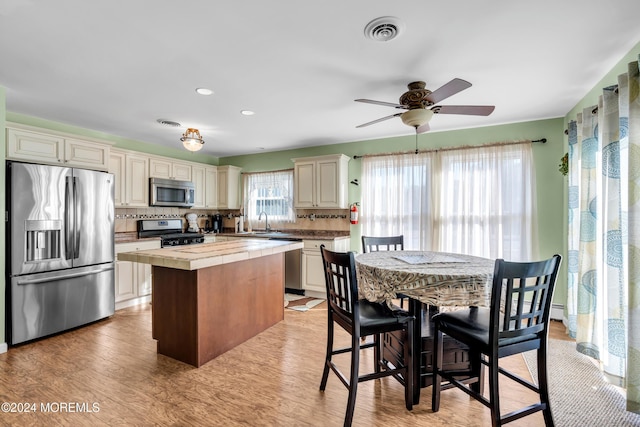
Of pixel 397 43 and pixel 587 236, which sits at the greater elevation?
pixel 397 43

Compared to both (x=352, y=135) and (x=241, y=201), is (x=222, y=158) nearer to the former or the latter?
(x=241, y=201)

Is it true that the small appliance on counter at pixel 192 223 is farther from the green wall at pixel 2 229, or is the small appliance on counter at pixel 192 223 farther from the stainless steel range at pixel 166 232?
the green wall at pixel 2 229

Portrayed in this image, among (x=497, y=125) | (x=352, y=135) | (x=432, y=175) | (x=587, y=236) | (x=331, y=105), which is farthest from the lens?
(x=352, y=135)

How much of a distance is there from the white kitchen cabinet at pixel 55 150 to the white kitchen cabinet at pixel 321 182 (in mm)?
2639

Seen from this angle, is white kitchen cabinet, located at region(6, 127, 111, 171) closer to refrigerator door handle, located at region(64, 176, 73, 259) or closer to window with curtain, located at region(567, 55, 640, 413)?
refrigerator door handle, located at region(64, 176, 73, 259)

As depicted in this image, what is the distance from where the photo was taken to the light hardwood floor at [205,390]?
6.21 feet

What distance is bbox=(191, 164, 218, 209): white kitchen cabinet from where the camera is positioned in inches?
215

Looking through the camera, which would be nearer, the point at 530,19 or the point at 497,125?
the point at 530,19

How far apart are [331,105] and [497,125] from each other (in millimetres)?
2286

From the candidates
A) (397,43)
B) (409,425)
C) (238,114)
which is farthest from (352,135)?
(409,425)

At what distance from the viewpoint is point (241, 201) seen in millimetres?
6004

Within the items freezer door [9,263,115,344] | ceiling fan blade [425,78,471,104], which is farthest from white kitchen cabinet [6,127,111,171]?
ceiling fan blade [425,78,471,104]

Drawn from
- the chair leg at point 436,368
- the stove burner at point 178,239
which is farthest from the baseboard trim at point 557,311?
the stove burner at point 178,239

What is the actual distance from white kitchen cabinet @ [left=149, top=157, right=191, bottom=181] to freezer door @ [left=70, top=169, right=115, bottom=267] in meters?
1.09
